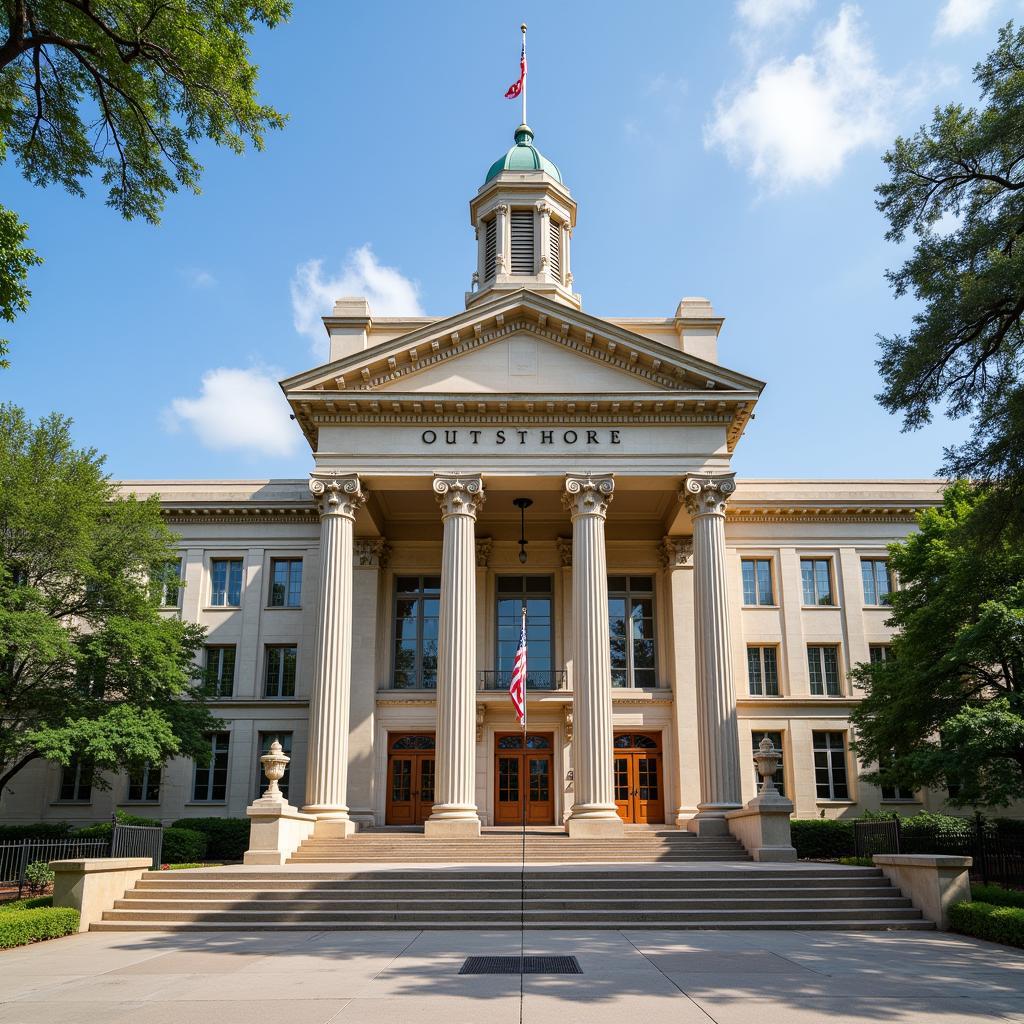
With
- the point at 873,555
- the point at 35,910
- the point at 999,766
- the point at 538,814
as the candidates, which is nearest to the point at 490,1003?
the point at 35,910

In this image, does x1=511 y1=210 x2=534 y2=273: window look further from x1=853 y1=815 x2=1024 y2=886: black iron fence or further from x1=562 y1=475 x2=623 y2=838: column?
x1=853 y1=815 x2=1024 y2=886: black iron fence

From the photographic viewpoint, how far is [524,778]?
31094mm

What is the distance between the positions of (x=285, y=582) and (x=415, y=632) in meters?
5.86

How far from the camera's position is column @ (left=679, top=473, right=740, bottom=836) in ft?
82.6

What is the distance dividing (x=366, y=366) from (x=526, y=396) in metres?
4.74

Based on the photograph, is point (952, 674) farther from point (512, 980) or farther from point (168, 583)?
point (168, 583)

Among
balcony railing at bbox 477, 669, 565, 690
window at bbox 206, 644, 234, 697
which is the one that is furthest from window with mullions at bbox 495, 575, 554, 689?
window at bbox 206, 644, 234, 697

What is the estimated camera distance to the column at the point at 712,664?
2517 cm

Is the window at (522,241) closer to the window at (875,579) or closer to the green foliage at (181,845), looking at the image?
A: the window at (875,579)

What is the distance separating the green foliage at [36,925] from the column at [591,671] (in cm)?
1234

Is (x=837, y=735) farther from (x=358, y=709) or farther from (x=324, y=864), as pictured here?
(x=324, y=864)

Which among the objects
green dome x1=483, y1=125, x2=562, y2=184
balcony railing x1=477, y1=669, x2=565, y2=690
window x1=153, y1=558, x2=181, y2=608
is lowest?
balcony railing x1=477, y1=669, x2=565, y2=690

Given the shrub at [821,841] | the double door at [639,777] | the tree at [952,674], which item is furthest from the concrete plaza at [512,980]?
the double door at [639,777]

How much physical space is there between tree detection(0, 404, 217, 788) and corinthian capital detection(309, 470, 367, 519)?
648 cm
